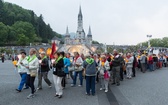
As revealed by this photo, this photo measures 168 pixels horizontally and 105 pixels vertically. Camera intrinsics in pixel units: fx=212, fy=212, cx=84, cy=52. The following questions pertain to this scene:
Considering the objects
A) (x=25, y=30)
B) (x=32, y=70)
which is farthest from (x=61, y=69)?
(x=25, y=30)

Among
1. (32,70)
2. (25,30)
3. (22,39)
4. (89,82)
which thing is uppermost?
(25,30)

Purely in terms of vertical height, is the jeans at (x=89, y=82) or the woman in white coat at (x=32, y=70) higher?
the woman in white coat at (x=32, y=70)

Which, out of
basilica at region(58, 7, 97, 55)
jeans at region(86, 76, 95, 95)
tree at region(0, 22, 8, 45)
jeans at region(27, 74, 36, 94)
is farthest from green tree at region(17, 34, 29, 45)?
jeans at region(86, 76, 95, 95)

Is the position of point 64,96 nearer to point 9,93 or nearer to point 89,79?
point 89,79

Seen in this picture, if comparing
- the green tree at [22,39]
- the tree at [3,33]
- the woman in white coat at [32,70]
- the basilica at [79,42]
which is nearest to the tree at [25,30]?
the green tree at [22,39]

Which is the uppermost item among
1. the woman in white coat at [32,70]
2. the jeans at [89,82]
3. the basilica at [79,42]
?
the basilica at [79,42]

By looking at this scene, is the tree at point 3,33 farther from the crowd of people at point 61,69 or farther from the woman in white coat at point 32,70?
the woman in white coat at point 32,70

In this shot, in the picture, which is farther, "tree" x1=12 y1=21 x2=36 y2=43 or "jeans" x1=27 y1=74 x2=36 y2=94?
"tree" x1=12 y1=21 x2=36 y2=43

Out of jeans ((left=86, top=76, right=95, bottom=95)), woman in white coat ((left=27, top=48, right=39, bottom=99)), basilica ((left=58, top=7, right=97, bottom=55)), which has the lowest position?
jeans ((left=86, top=76, right=95, bottom=95))

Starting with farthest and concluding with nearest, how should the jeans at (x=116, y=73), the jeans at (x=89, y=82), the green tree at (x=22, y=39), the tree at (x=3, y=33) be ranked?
the green tree at (x=22, y=39)
the tree at (x=3, y=33)
the jeans at (x=116, y=73)
the jeans at (x=89, y=82)

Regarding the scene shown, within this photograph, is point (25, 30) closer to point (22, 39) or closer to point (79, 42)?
point (22, 39)

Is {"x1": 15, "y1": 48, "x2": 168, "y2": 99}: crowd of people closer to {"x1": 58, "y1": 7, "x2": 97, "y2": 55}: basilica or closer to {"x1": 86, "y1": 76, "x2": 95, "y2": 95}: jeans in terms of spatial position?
{"x1": 86, "y1": 76, "x2": 95, "y2": 95}: jeans

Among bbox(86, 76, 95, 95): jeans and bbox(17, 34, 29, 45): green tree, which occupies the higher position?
bbox(17, 34, 29, 45): green tree

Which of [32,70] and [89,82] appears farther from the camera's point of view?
[89,82]
